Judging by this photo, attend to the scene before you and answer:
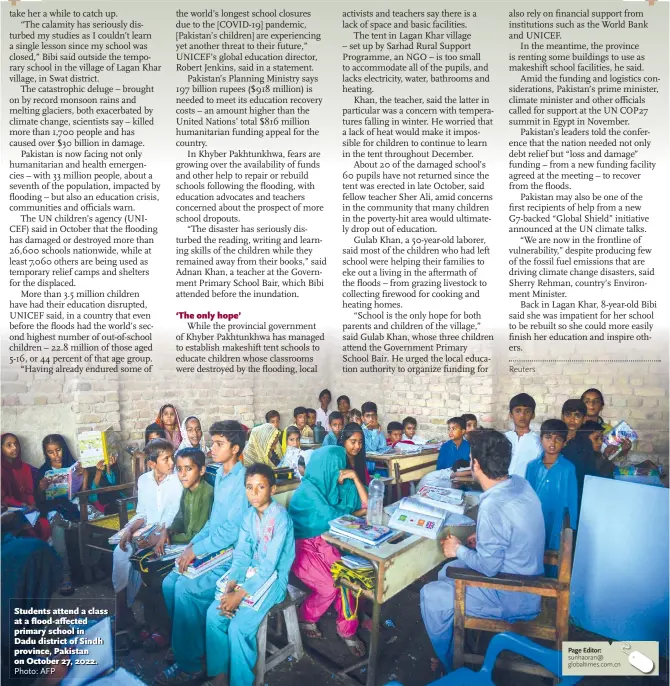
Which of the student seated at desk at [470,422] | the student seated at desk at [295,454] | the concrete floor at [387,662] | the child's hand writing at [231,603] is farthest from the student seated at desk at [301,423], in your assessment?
the concrete floor at [387,662]

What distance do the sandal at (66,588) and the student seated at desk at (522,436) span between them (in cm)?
266

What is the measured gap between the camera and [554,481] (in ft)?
9.29

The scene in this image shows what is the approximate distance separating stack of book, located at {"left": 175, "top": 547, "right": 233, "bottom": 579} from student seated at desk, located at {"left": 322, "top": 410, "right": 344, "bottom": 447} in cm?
85

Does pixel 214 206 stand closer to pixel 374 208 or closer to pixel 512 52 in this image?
pixel 374 208

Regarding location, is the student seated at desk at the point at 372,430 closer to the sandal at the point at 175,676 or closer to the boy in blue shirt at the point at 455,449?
the boy in blue shirt at the point at 455,449

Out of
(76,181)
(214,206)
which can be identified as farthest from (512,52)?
(76,181)

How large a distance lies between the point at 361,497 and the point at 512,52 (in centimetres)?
274

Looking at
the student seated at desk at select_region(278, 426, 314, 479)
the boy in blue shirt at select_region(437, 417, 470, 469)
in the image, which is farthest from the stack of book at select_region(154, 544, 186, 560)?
the boy in blue shirt at select_region(437, 417, 470, 469)

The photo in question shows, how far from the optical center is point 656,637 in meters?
2.65

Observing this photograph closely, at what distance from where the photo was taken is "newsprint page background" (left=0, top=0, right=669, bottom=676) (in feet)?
8.91

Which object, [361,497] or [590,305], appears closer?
[590,305]

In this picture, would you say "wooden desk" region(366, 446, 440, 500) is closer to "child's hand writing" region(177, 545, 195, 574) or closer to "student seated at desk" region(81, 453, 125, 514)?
"child's hand writing" region(177, 545, 195, 574)

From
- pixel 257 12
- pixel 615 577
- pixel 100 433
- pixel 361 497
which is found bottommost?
pixel 615 577

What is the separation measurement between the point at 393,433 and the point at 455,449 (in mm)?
393
